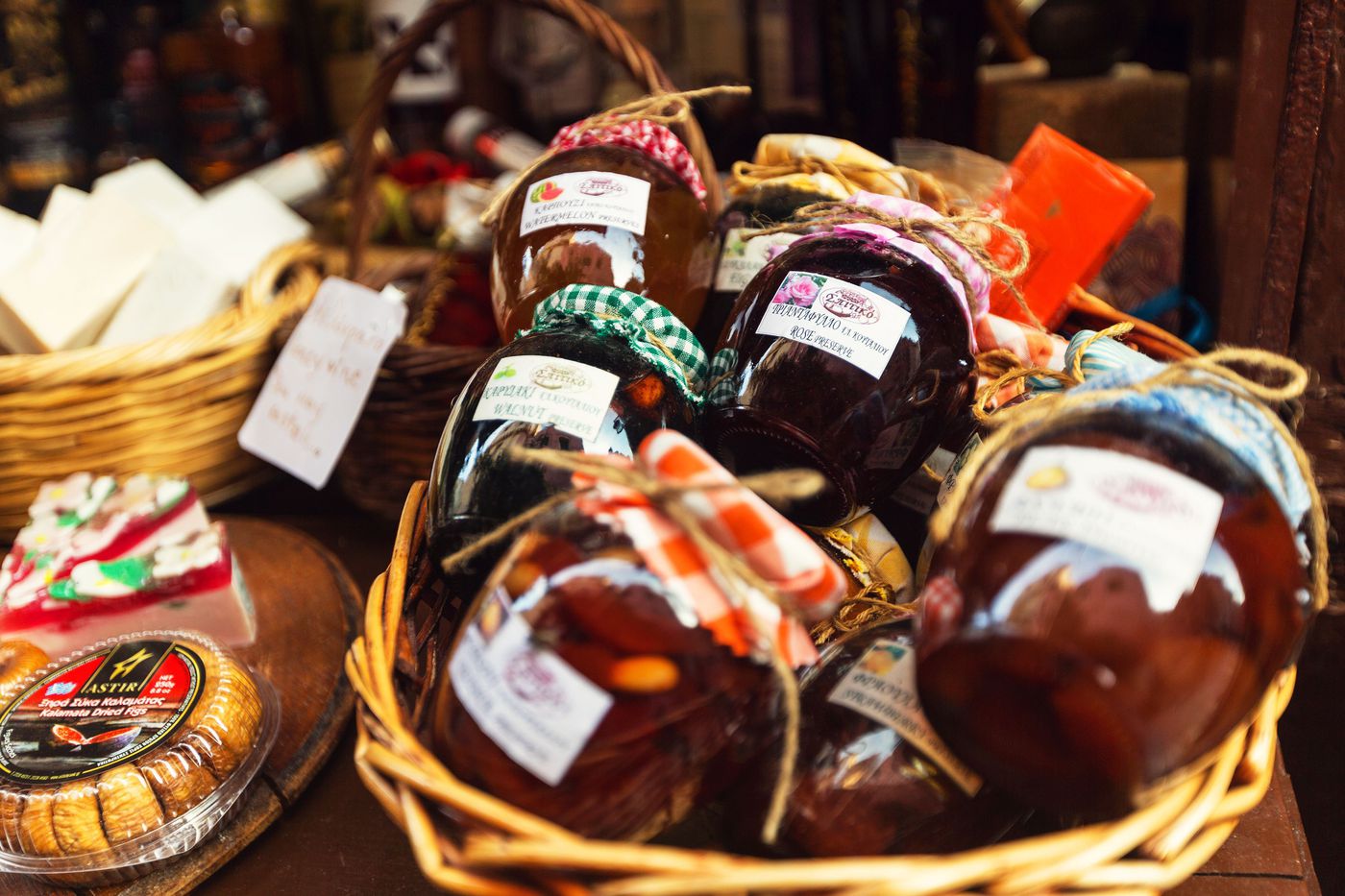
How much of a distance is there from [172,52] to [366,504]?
3.84 ft

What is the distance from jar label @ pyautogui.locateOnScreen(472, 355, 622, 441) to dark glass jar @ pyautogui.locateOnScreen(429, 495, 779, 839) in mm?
131

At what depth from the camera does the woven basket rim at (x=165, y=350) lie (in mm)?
1111

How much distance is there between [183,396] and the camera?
1.19 m

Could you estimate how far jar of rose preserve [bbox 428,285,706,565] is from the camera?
0.68 metres

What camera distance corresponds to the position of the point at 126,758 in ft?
2.45

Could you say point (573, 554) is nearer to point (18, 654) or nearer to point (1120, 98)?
point (18, 654)

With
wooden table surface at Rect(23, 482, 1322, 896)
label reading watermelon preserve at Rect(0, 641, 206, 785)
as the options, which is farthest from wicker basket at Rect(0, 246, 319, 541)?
wooden table surface at Rect(23, 482, 1322, 896)

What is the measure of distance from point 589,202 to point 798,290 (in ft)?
0.71

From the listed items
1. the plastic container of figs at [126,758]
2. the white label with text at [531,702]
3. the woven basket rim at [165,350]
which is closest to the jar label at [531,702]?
the white label with text at [531,702]

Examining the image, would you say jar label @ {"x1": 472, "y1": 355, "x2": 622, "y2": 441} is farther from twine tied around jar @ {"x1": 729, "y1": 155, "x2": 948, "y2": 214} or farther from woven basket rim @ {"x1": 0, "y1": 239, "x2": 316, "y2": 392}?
woven basket rim @ {"x1": 0, "y1": 239, "x2": 316, "y2": 392}

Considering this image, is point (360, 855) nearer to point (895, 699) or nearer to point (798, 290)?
point (895, 699)

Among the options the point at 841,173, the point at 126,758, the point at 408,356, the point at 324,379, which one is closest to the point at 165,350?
the point at 324,379

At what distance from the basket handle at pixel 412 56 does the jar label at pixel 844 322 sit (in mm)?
286

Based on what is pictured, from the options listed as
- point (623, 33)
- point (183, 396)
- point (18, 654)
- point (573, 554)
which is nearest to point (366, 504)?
point (183, 396)
